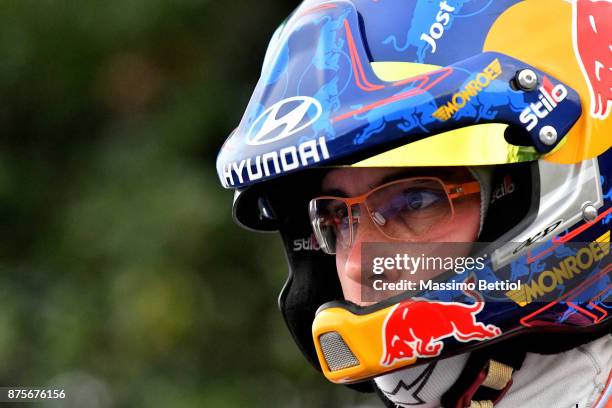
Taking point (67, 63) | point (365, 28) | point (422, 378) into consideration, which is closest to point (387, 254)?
point (422, 378)

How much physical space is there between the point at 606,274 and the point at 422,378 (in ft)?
1.35

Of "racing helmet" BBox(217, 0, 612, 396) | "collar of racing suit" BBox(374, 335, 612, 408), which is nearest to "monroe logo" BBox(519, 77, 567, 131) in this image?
"racing helmet" BBox(217, 0, 612, 396)

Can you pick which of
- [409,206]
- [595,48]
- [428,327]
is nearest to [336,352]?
[428,327]

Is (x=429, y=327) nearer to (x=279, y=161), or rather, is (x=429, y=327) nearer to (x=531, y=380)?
(x=531, y=380)

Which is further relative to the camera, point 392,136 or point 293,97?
point 293,97

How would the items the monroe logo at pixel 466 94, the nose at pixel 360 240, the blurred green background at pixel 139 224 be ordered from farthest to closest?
the blurred green background at pixel 139 224 < the nose at pixel 360 240 < the monroe logo at pixel 466 94

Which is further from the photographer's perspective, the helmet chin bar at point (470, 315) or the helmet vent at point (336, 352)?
the helmet vent at point (336, 352)

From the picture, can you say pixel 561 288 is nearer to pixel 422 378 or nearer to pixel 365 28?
pixel 422 378

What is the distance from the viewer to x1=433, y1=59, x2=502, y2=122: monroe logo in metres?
2.31

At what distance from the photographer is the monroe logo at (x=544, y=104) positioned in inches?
91.9

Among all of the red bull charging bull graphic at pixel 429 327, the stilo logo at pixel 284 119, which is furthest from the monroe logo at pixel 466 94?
the red bull charging bull graphic at pixel 429 327

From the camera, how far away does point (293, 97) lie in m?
2.46

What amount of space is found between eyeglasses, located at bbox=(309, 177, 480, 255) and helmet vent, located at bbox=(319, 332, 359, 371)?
0.66ft

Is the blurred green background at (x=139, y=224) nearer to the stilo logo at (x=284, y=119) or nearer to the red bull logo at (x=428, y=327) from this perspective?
the stilo logo at (x=284, y=119)
